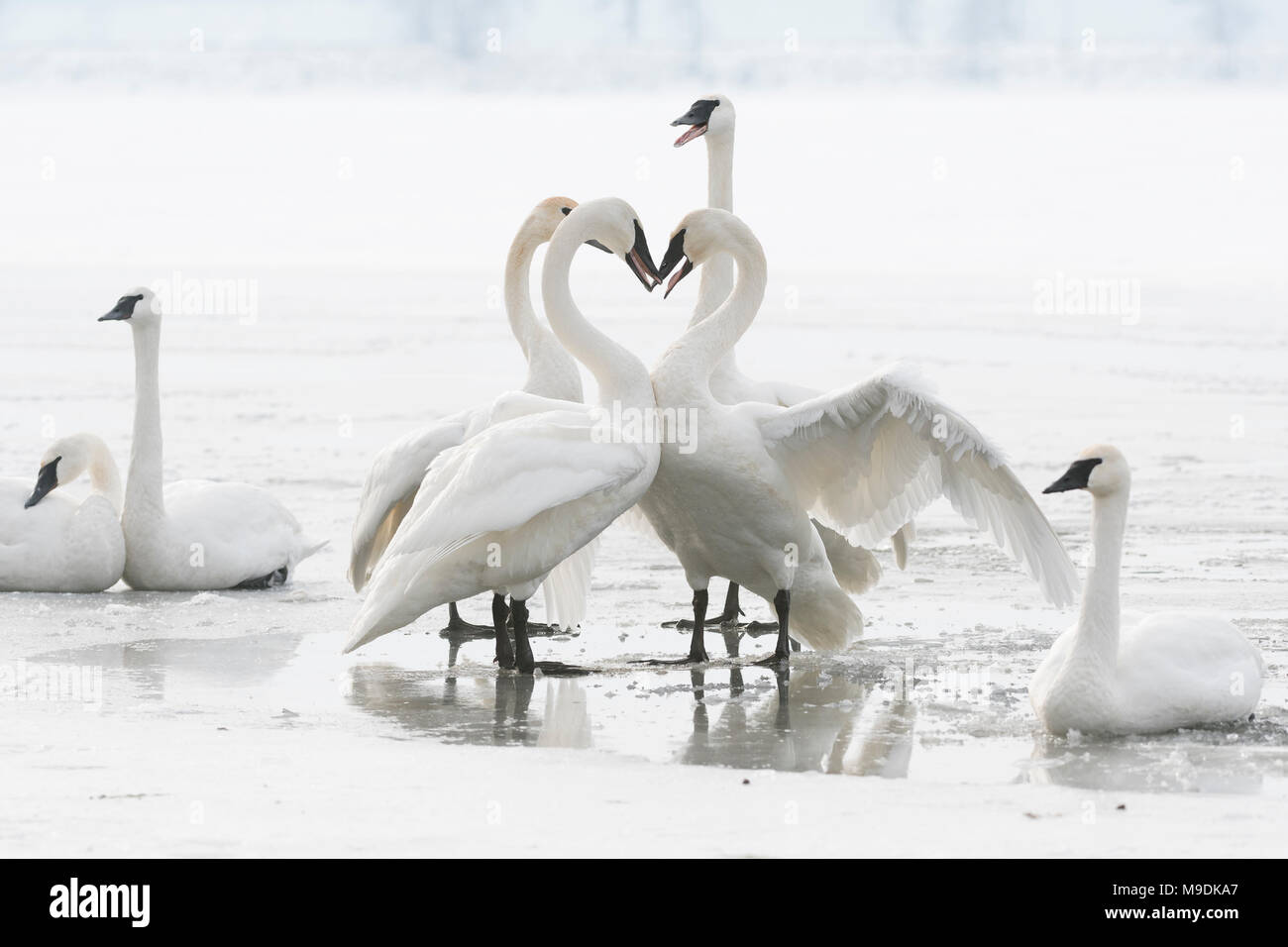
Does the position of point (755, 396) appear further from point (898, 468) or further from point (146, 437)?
point (146, 437)

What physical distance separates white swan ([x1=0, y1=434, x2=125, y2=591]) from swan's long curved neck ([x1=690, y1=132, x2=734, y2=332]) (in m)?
3.14

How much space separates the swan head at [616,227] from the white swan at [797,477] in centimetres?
9

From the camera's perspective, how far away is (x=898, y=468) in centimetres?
793

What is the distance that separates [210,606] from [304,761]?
3437 millimetres

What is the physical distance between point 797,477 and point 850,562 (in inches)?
40.9

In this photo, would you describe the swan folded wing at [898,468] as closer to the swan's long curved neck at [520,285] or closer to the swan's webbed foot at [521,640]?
the swan's webbed foot at [521,640]

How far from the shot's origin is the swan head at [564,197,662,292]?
7918 millimetres

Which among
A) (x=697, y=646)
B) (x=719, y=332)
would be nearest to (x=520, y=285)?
(x=719, y=332)

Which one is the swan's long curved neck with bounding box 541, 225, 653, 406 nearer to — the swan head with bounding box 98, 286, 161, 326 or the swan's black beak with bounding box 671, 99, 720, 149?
the swan's black beak with bounding box 671, 99, 720, 149

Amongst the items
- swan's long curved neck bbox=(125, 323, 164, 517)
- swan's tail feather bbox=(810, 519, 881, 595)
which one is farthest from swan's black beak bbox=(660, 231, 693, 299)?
swan's long curved neck bbox=(125, 323, 164, 517)

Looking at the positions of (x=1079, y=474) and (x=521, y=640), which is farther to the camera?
(x=521, y=640)

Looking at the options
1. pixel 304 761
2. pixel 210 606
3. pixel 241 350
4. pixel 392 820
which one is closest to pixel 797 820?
pixel 392 820

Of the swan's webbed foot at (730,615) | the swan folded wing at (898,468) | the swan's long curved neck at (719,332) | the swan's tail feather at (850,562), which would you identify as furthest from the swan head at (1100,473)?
the swan's webbed foot at (730,615)

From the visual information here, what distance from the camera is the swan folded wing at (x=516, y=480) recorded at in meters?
6.89
